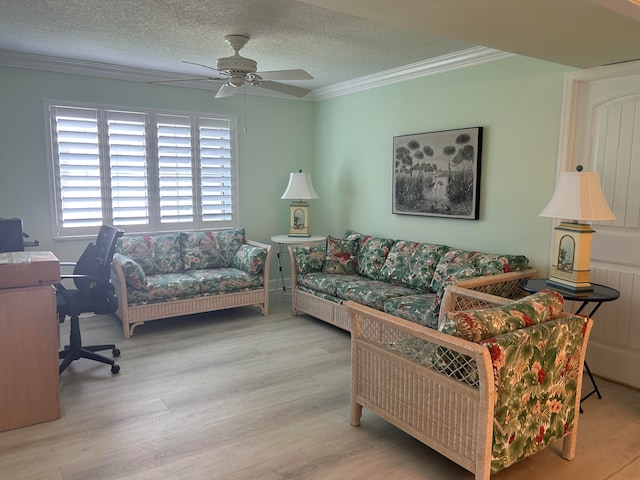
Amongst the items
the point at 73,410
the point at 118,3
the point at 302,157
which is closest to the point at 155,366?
the point at 73,410

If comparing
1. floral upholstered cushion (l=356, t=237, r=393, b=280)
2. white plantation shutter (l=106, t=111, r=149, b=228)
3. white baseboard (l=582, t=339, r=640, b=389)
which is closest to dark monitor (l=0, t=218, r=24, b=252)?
white plantation shutter (l=106, t=111, r=149, b=228)

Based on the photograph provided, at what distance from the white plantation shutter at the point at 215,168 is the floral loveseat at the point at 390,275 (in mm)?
1212

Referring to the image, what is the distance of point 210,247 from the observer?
16.9 feet

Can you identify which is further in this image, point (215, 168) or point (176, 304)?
point (215, 168)

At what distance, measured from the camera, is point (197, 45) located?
3877 millimetres

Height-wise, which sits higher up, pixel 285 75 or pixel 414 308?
pixel 285 75

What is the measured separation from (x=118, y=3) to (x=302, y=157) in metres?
3.37

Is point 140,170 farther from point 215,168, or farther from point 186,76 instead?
point 186,76

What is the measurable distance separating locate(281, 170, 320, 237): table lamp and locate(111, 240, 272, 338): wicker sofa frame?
0.67 m

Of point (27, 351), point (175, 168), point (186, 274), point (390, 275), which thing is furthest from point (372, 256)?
point (27, 351)

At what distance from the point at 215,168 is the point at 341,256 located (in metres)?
1.88

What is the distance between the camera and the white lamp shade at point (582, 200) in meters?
2.81

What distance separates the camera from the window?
4.59m

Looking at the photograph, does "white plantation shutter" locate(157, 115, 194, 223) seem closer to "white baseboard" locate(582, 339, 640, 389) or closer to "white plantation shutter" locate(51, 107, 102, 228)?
"white plantation shutter" locate(51, 107, 102, 228)
